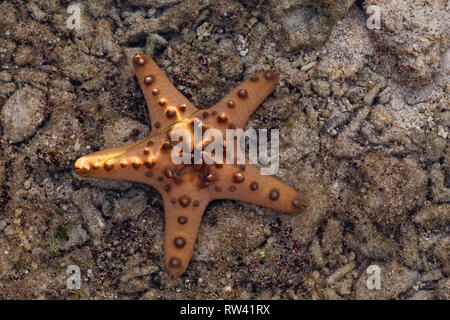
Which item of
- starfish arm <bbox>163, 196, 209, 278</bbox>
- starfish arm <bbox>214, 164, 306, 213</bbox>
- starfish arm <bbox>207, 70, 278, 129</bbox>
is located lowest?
starfish arm <bbox>163, 196, 209, 278</bbox>

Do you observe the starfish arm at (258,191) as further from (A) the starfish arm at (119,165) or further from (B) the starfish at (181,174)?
(A) the starfish arm at (119,165)

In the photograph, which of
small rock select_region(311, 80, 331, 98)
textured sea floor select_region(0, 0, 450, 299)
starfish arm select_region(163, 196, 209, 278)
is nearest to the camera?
starfish arm select_region(163, 196, 209, 278)

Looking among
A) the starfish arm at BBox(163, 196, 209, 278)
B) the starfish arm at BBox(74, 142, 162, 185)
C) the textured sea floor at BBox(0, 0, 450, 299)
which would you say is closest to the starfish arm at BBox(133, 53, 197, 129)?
the textured sea floor at BBox(0, 0, 450, 299)

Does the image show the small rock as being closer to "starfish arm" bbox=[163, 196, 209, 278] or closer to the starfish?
the starfish

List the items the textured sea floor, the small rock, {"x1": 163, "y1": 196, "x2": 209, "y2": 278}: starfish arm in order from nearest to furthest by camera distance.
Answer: {"x1": 163, "y1": 196, "x2": 209, "y2": 278}: starfish arm < the textured sea floor < the small rock

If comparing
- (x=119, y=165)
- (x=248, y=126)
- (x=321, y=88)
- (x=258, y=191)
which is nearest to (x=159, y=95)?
(x=119, y=165)

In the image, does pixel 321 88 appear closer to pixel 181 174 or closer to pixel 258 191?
pixel 258 191

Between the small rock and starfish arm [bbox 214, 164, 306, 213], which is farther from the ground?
the small rock

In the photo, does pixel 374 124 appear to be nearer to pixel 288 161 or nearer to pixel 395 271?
pixel 288 161

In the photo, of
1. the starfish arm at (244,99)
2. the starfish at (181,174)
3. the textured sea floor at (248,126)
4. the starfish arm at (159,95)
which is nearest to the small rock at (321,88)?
the textured sea floor at (248,126)
